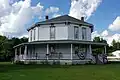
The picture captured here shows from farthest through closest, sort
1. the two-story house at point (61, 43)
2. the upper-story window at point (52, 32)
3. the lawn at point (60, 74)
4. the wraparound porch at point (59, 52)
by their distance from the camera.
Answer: the upper-story window at point (52, 32) < the wraparound porch at point (59, 52) < the two-story house at point (61, 43) < the lawn at point (60, 74)

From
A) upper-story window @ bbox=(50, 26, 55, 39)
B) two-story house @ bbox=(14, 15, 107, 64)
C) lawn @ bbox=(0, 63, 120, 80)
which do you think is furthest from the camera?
upper-story window @ bbox=(50, 26, 55, 39)

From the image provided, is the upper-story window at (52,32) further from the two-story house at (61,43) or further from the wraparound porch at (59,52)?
the wraparound porch at (59,52)

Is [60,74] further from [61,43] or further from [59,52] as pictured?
[59,52]

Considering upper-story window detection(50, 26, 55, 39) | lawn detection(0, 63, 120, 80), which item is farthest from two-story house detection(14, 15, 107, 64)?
lawn detection(0, 63, 120, 80)

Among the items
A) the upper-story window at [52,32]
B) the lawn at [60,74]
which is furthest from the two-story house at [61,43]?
the lawn at [60,74]


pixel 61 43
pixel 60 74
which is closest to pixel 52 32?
pixel 61 43

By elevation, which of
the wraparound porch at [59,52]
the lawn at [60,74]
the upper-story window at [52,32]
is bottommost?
the lawn at [60,74]

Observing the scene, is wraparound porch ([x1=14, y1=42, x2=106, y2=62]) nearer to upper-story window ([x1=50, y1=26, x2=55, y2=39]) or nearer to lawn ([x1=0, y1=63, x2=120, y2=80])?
upper-story window ([x1=50, y1=26, x2=55, y2=39])

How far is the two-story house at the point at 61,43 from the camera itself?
1404 inches

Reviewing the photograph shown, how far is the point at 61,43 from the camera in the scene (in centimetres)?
3600

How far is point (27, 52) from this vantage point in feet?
132

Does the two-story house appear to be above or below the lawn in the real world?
above

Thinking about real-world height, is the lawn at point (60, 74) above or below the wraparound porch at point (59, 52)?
below

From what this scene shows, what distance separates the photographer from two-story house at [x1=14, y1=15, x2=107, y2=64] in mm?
35656
